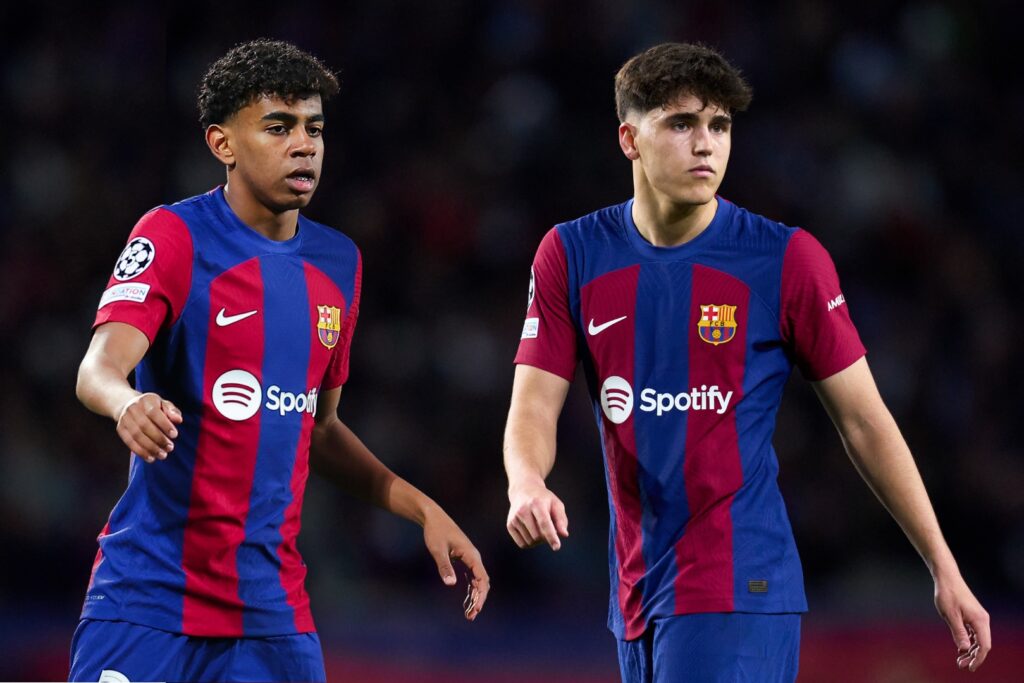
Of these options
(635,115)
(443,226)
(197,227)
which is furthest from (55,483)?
(635,115)

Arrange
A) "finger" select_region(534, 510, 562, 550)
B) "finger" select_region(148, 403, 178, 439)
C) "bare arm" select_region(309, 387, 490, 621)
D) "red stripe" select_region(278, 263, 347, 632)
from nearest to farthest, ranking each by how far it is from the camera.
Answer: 1. "finger" select_region(148, 403, 178, 439)
2. "finger" select_region(534, 510, 562, 550)
3. "red stripe" select_region(278, 263, 347, 632)
4. "bare arm" select_region(309, 387, 490, 621)

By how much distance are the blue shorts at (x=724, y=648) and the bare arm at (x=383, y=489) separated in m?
0.53

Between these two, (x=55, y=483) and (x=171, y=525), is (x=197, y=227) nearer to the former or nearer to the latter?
(x=171, y=525)

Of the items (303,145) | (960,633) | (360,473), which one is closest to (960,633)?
(960,633)

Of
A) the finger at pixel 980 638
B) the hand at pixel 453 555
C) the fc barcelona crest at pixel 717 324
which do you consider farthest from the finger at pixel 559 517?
A: the finger at pixel 980 638

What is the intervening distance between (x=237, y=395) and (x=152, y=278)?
0.36 metres

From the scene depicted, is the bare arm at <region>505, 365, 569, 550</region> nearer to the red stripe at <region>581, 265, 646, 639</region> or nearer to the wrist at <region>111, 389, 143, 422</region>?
the red stripe at <region>581, 265, 646, 639</region>

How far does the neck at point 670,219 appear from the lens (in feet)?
12.6

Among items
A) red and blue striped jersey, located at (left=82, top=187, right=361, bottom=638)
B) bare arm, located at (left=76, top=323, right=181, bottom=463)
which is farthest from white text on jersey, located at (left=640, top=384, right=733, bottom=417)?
bare arm, located at (left=76, top=323, right=181, bottom=463)

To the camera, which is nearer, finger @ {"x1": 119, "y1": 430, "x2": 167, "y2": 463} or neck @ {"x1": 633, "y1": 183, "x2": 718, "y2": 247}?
finger @ {"x1": 119, "y1": 430, "x2": 167, "y2": 463}

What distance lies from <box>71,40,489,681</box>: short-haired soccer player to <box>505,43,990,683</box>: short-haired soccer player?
48 centimetres

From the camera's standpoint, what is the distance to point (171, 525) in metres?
3.66

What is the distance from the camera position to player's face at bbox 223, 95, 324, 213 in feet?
12.8

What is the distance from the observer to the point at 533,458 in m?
3.64
